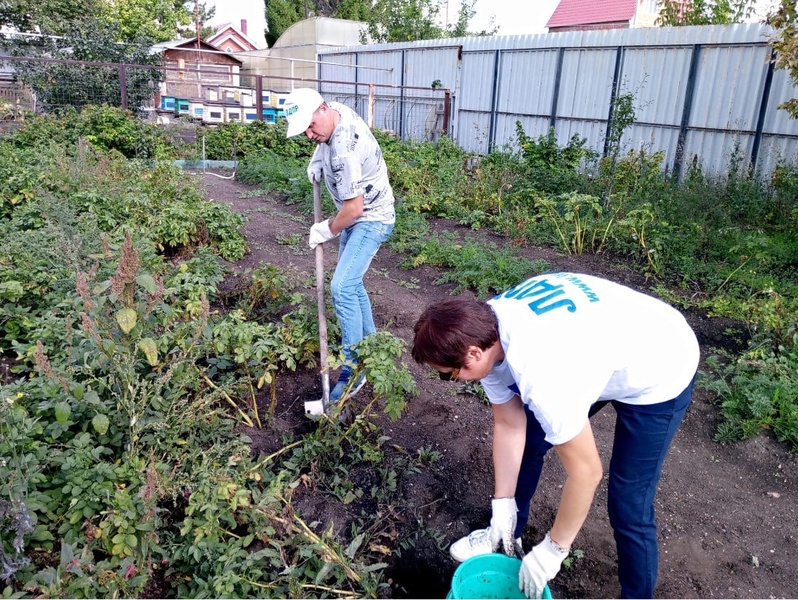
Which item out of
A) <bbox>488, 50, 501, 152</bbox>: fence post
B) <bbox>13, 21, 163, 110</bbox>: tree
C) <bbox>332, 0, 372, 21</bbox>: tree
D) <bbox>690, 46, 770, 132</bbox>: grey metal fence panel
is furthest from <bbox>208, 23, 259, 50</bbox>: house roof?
A: <bbox>690, 46, 770, 132</bbox>: grey metal fence panel

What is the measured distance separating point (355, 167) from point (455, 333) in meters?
1.63

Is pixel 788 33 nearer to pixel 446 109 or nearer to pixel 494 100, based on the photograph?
pixel 494 100

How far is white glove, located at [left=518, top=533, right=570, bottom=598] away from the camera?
182cm

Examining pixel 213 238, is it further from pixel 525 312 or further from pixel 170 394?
pixel 525 312

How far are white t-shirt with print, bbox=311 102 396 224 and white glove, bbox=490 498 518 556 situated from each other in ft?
5.35

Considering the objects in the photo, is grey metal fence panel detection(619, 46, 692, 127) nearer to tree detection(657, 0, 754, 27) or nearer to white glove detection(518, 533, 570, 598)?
tree detection(657, 0, 754, 27)

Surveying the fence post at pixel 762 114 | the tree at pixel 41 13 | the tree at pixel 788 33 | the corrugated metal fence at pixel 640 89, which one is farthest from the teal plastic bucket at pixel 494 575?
the tree at pixel 41 13

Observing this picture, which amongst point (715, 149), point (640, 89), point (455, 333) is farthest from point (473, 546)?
point (640, 89)

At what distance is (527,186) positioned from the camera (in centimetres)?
791

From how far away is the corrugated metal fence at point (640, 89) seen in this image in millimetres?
8391

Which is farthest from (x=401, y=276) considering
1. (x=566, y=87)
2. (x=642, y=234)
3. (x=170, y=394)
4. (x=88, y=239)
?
(x=566, y=87)

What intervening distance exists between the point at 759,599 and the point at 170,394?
2512mm

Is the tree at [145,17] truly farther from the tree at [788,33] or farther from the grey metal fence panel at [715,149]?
the tree at [788,33]

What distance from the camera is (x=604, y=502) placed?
9.25 feet
